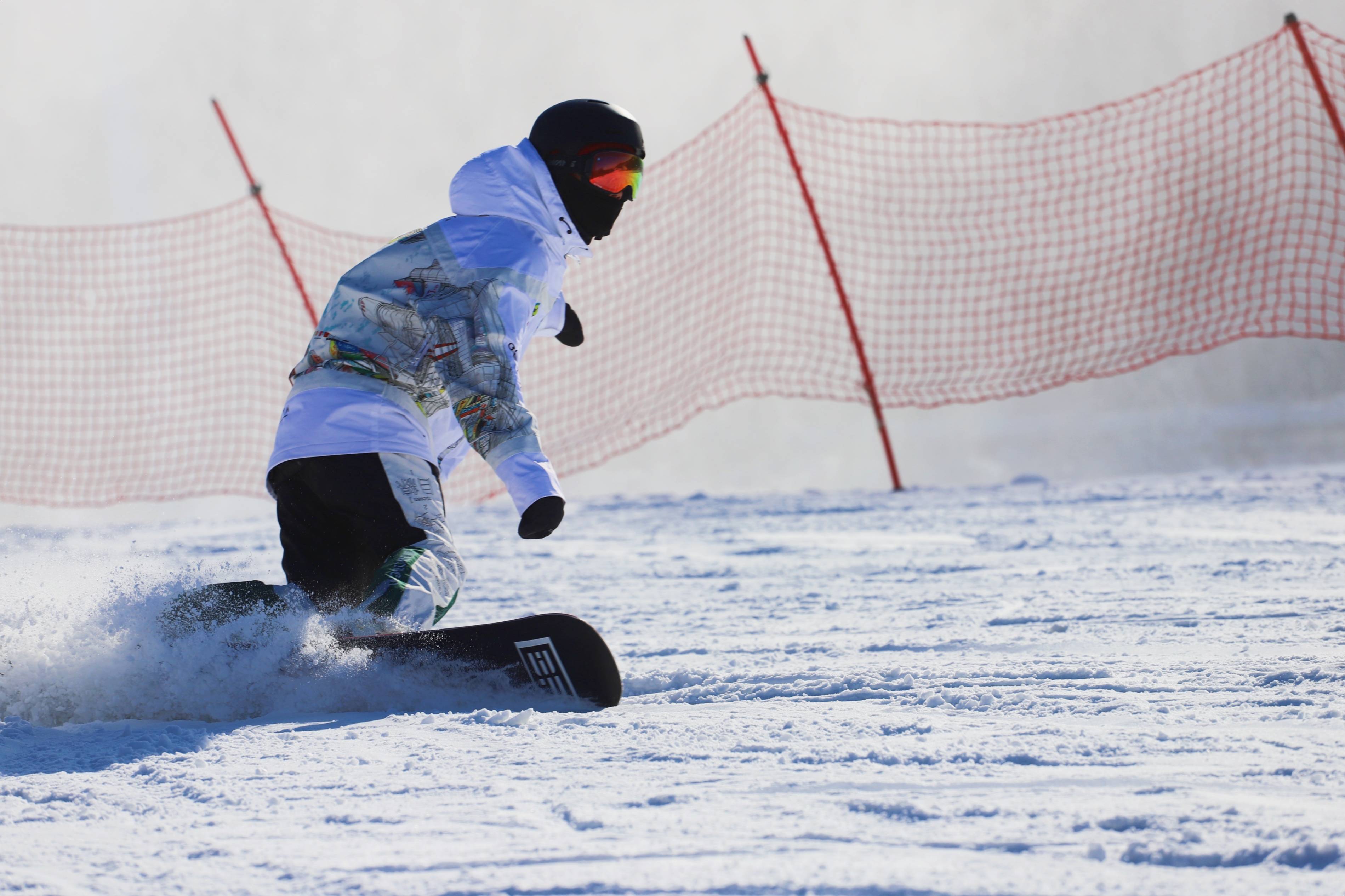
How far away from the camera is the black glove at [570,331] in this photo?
283cm

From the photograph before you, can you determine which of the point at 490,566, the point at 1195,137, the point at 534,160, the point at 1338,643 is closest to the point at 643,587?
the point at 490,566

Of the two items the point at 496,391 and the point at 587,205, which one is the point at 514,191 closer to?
the point at 587,205

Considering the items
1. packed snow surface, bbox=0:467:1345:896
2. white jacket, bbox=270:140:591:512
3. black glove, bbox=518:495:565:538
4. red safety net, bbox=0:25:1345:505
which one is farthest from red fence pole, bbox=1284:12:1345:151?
black glove, bbox=518:495:565:538

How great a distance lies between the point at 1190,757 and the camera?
5.06 feet

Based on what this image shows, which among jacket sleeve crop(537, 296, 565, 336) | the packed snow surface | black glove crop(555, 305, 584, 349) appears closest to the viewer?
the packed snow surface

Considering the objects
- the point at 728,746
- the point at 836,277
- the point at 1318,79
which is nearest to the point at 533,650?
the point at 728,746

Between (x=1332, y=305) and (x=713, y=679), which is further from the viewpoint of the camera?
(x=1332, y=305)

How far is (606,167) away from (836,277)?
429cm

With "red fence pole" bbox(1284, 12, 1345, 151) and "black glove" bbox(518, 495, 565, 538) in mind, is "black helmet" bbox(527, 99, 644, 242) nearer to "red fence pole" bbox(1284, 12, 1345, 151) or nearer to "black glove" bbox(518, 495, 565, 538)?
"black glove" bbox(518, 495, 565, 538)

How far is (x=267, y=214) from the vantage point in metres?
6.57

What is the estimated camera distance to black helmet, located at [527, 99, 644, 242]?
91.7 inches

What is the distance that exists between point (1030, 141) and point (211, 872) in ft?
23.1

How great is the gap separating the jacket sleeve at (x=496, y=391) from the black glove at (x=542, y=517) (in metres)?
0.01

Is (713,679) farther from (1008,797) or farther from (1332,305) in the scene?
(1332,305)
